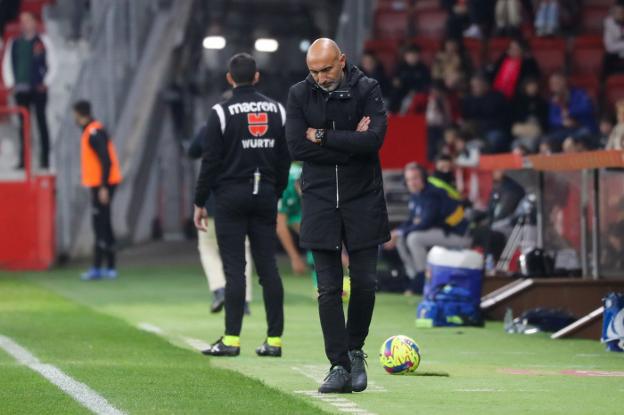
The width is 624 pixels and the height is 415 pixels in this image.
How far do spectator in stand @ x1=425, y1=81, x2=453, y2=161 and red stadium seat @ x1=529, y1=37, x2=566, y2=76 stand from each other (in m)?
1.90

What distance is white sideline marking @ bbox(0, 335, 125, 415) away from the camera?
888 cm

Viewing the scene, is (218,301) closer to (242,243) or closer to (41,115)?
(242,243)

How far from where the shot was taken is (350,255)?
383 inches

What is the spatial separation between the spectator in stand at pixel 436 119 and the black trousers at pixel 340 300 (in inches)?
545

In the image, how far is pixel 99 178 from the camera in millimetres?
Result: 21797

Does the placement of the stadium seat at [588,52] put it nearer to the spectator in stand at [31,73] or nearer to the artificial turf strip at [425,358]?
the artificial turf strip at [425,358]

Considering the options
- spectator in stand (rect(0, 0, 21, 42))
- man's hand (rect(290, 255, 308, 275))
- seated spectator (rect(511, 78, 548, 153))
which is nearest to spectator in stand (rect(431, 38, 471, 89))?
seated spectator (rect(511, 78, 548, 153))

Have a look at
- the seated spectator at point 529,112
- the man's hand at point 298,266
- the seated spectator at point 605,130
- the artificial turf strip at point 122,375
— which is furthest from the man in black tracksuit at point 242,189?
the seated spectator at point 529,112

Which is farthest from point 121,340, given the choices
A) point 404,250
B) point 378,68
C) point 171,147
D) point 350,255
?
point 171,147

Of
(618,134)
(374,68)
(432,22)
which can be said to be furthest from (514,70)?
(618,134)

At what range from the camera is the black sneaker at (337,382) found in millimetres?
9539

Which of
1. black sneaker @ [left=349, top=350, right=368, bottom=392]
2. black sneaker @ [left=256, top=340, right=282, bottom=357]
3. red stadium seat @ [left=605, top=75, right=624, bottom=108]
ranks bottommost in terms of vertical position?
black sneaker @ [left=256, top=340, right=282, bottom=357]

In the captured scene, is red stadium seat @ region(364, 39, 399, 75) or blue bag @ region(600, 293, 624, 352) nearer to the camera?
blue bag @ region(600, 293, 624, 352)

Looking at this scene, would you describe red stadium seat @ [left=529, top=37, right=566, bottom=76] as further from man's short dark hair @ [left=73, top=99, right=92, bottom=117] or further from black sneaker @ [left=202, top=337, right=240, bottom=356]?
black sneaker @ [left=202, top=337, right=240, bottom=356]
